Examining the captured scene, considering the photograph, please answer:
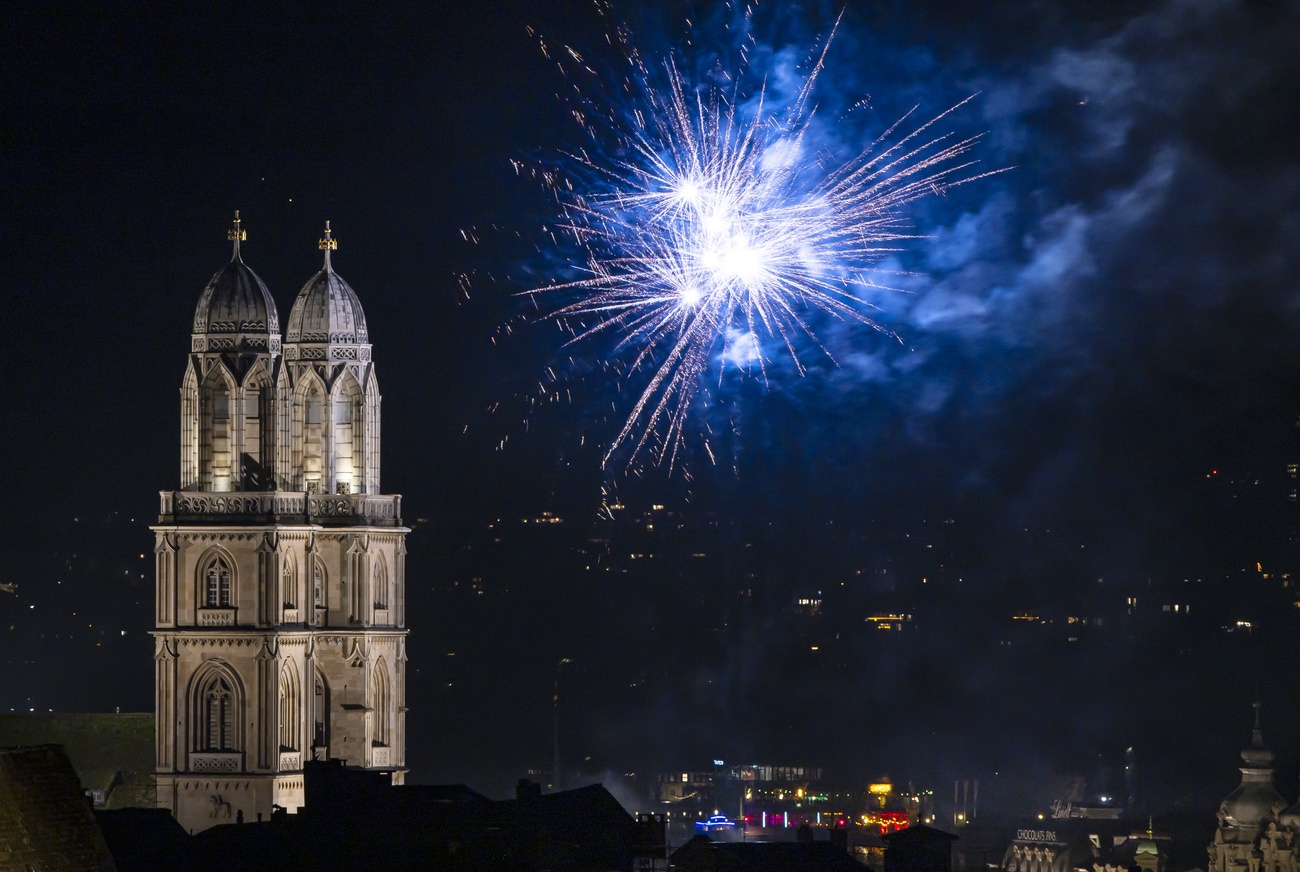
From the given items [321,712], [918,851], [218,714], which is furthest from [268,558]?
[918,851]

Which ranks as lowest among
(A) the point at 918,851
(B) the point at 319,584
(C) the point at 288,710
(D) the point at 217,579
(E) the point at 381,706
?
(A) the point at 918,851

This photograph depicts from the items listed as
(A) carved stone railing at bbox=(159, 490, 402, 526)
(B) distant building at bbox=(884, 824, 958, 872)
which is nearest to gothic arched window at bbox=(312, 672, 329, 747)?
(A) carved stone railing at bbox=(159, 490, 402, 526)

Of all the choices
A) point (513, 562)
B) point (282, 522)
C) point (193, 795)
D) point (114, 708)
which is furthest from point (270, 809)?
point (513, 562)

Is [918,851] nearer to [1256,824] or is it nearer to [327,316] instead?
[327,316]

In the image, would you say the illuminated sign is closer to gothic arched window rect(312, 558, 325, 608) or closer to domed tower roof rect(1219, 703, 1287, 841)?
domed tower roof rect(1219, 703, 1287, 841)

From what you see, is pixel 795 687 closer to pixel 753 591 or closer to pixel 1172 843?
pixel 753 591

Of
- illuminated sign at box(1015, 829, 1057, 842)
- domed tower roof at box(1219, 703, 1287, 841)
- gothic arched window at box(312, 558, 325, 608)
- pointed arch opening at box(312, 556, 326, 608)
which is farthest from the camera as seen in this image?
illuminated sign at box(1015, 829, 1057, 842)
